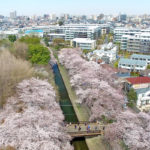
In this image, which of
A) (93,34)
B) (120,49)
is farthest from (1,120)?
(93,34)

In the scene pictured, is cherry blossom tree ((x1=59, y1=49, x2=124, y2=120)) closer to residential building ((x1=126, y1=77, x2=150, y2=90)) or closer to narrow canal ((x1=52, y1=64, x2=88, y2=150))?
residential building ((x1=126, y1=77, x2=150, y2=90))

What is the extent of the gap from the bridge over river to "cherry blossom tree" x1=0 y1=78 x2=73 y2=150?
1.70 meters

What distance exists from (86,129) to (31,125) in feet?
16.4

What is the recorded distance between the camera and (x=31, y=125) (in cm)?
1016

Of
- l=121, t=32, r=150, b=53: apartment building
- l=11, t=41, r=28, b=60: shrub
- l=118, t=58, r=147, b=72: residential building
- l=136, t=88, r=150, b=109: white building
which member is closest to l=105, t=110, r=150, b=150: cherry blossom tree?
l=136, t=88, r=150, b=109: white building

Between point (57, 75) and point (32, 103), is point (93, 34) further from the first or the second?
point (32, 103)

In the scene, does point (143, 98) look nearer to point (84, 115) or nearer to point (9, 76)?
point (84, 115)

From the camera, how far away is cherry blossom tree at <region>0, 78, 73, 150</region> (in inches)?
358

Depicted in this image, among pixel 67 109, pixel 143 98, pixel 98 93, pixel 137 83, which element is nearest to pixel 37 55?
pixel 67 109

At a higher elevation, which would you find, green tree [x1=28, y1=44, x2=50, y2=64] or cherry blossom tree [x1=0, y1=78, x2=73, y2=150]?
green tree [x1=28, y1=44, x2=50, y2=64]

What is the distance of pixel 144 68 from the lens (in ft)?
86.5

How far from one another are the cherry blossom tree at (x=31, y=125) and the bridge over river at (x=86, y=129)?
1695 millimetres

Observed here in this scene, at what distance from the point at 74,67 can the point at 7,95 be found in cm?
1269

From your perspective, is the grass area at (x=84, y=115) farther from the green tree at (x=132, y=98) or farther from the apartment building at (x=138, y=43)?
the apartment building at (x=138, y=43)
